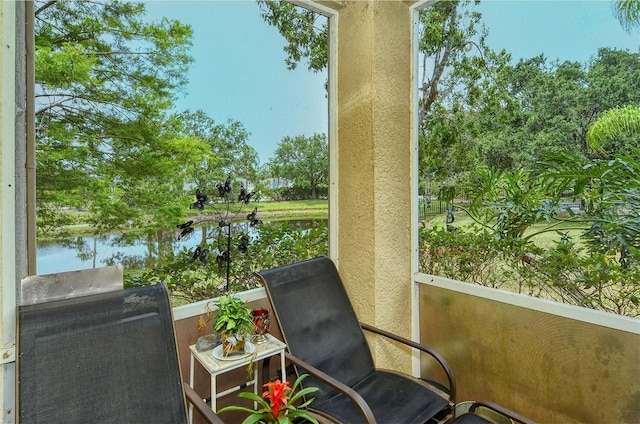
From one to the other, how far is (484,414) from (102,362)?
1.90 meters

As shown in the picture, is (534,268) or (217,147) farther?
(217,147)

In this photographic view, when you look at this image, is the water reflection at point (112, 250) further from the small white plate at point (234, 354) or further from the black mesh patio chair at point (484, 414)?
the black mesh patio chair at point (484, 414)

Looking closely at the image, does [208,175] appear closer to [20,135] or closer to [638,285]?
[20,135]

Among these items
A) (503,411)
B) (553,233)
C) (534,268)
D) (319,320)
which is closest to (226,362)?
(319,320)

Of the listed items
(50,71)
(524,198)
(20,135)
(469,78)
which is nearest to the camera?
(20,135)

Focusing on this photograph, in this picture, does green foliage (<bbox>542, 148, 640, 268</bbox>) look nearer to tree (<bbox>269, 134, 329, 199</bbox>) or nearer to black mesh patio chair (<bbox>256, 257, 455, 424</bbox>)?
black mesh patio chair (<bbox>256, 257, 455, 424</bbox>)

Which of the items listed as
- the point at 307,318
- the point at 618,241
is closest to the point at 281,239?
the point at 307,318

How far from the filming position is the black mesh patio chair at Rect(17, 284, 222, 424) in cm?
132

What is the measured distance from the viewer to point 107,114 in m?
1.81

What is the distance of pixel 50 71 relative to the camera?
165 cm

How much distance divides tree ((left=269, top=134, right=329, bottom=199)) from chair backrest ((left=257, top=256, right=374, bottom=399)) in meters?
0.66

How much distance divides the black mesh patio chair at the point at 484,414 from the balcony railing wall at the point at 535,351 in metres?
0.35

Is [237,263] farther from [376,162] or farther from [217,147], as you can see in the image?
[376,162]

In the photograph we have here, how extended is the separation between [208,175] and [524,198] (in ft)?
6.57
